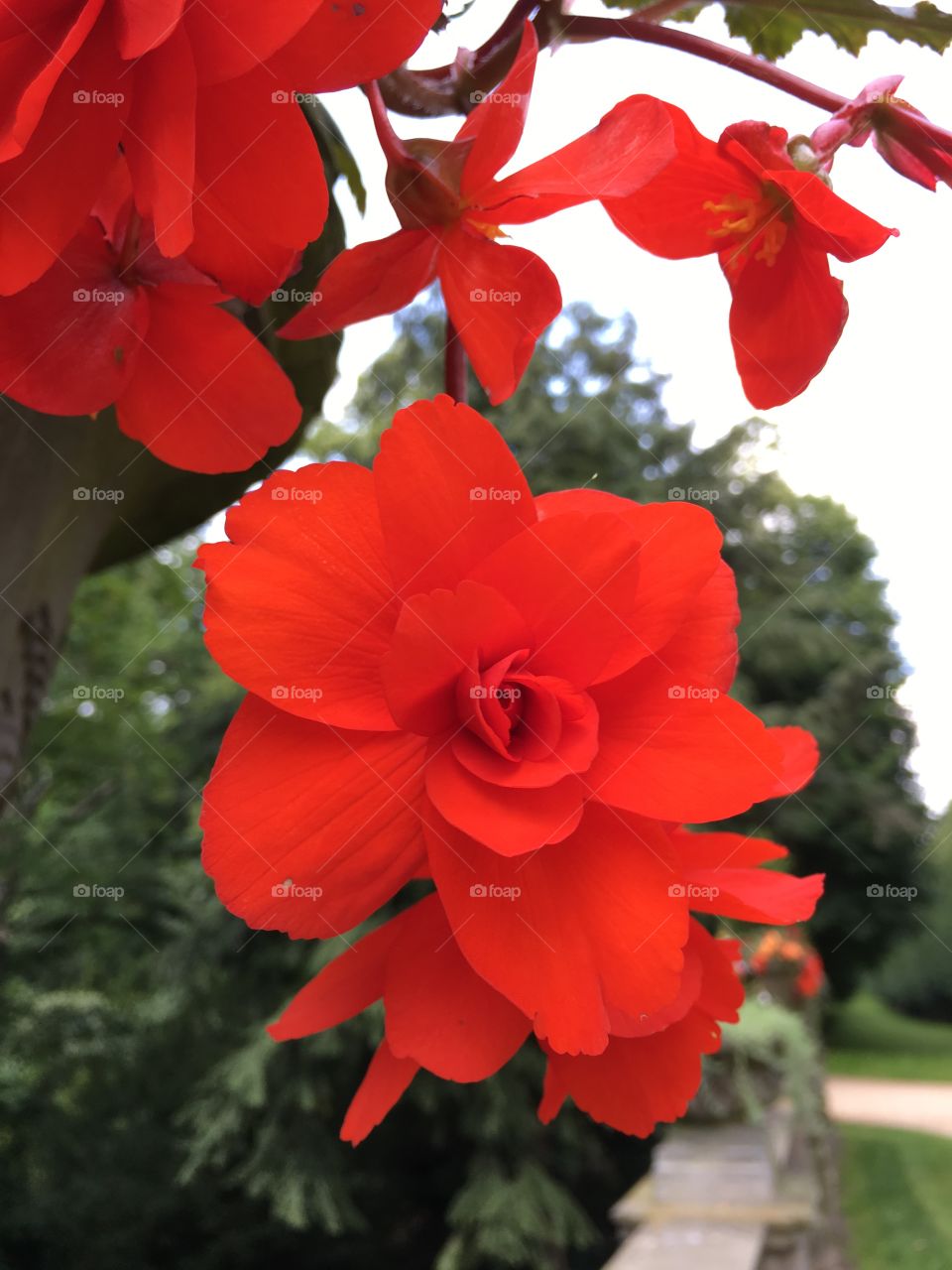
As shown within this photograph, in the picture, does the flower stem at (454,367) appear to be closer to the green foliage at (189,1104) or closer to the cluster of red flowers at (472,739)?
the cluster of red flowers at (472,739)

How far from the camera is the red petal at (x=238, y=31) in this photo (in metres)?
0.24

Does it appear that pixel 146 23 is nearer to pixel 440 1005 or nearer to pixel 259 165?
pixel 259 165

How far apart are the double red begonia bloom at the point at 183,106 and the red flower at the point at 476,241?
0.05m

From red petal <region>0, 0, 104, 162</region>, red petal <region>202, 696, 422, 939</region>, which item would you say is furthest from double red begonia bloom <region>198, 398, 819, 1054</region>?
red petal <region>0, 0, 104, 162</region>

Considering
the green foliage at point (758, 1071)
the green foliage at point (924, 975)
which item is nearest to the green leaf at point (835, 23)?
the green foliage at point (758, 1071)

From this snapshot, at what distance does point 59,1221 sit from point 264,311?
540cm

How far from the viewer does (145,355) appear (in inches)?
13.4

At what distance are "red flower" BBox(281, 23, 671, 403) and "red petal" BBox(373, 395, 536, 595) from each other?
5 centimetres

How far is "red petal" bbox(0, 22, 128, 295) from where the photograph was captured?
0.26 meters

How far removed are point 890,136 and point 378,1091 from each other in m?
0.31

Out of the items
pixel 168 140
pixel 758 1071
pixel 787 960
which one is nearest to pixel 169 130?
pixel 168 140

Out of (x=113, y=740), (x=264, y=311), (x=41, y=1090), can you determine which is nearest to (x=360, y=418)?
(x=113, y=740)

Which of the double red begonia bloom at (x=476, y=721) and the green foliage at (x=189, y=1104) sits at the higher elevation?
the double red begonia bloom at (x=476, y=721)

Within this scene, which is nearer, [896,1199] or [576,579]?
[576,579]
